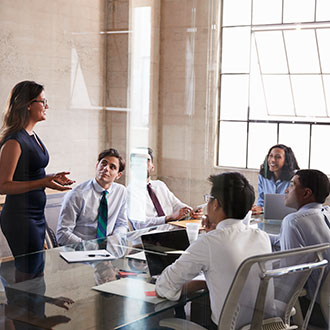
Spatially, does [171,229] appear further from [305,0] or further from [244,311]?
[305,0]

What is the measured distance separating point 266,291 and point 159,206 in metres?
0.56

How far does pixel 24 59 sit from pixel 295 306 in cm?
144

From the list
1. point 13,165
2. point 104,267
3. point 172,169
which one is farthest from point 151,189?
point 13,165

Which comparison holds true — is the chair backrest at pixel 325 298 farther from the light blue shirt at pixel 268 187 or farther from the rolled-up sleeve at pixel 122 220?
the rolled-up sleeve at pixel 122 220

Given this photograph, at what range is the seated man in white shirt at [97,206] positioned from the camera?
7.11 feet

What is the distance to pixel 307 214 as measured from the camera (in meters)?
2.64

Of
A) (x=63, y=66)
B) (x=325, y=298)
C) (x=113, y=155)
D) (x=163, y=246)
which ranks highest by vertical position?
(x=63, y=66)

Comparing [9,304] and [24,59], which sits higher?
[24,59]

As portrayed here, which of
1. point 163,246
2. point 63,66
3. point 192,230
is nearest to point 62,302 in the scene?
point 163,246

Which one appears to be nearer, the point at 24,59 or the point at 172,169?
the point at 24,59

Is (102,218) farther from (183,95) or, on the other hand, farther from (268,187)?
(268,187)

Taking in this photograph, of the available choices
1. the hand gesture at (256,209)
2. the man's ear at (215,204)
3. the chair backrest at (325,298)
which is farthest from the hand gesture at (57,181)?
the chair backrest at (325,298)

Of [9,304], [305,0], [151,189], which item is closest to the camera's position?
[9,304]

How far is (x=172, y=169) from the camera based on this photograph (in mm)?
2367
